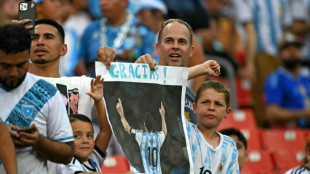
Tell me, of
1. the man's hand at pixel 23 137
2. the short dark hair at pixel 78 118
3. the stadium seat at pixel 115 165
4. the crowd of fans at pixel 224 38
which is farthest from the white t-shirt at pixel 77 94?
the stadium seat at pixel 115 165

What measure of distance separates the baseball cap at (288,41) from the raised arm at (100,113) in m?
6.34

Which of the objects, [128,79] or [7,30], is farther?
[128,79]

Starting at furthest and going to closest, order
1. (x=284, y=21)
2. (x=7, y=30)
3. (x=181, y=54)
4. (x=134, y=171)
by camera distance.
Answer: (x=284, y=21) → (x=181, y=54) → (x=134, y=171) → (x=7, y=30)

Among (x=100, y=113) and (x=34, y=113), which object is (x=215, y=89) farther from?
(x=34, y=113)

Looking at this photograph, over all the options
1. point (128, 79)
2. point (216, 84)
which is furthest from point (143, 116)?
point (216, 84)

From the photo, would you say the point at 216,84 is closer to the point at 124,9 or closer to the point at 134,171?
the point at 134,171

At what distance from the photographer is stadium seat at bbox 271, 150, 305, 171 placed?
10227 millimetres

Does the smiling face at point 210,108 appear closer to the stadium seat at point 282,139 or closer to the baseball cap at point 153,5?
the stadium seat at point 282,139

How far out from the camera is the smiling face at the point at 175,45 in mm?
6688

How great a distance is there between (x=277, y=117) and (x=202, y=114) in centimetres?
568

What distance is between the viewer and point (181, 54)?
672cm

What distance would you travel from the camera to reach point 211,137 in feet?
20.7

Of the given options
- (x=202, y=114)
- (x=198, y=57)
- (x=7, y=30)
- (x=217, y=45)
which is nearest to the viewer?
(x=7, y=30)

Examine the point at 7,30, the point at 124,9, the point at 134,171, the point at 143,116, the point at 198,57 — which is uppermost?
the point at 124,9
